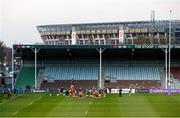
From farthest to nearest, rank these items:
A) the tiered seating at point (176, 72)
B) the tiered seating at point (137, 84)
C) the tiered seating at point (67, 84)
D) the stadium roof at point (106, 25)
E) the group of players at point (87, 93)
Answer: the stadium roof at point (106, 25) → the tiered seating at point (176, 72) → the tiered seating at point (67, 84) → the tiered seating at point (137, 84) → the group of players at point (87, 93)

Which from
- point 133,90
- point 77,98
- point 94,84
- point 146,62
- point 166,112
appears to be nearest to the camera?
point 166,112

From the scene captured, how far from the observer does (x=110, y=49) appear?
2879 inches

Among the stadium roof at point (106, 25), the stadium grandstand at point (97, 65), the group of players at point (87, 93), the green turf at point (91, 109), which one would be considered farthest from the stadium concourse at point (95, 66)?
the stadium roof at point (106, 25)

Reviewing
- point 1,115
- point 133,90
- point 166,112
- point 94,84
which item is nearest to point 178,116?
point 166,112

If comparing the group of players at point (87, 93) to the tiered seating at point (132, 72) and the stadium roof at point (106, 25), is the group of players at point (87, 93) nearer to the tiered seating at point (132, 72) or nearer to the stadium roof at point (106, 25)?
the tiered seating at point (132, 72)

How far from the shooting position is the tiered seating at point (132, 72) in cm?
7438

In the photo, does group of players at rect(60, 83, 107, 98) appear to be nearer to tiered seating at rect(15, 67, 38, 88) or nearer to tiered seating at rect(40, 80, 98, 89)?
tiered seating at rect(40, 80, 98, 89)

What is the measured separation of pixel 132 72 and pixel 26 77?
56.1 ft

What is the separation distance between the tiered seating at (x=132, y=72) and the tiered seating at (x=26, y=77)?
12.0 metres

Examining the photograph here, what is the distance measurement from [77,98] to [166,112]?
54.7 feet

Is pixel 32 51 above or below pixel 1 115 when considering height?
above

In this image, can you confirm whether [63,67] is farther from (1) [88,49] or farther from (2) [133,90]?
(2) [133,90]

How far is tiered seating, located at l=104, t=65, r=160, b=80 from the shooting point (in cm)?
7438

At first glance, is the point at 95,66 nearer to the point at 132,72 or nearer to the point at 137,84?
the point at 132,72
